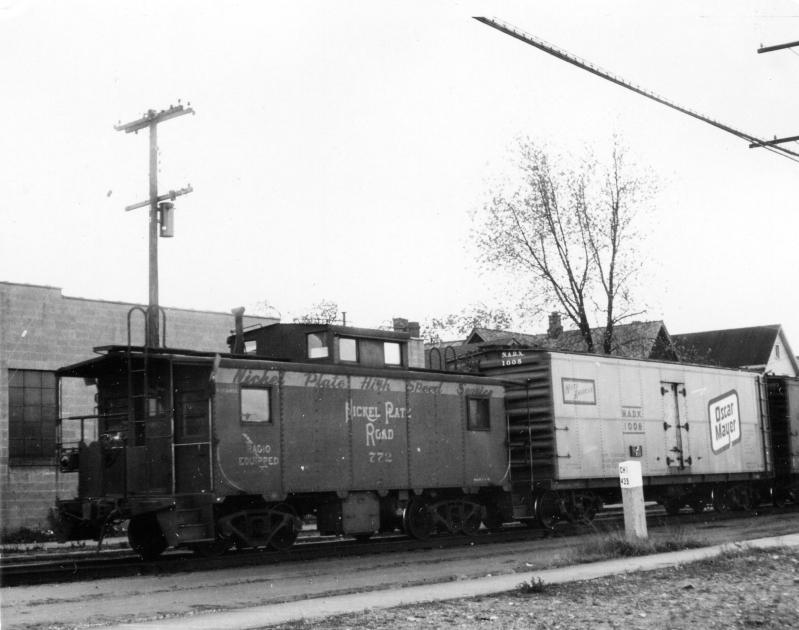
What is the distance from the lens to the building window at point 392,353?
19.5 metres

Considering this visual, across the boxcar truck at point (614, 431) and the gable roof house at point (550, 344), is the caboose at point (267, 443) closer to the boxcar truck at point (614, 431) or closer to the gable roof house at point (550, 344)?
the boxcar truck at point (614, 431)

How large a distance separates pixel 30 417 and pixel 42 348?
183cm

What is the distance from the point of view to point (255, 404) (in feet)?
55.0

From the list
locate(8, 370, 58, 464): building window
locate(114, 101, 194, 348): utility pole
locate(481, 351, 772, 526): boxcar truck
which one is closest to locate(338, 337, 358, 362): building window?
locate(481, 351, 772, 526): boxcar truck

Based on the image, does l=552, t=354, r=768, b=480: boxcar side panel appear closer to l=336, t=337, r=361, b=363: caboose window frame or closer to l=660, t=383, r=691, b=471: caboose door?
l=660, t=383, r=691, b=471: caboose door

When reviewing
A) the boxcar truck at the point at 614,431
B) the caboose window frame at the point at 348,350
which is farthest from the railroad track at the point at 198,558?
the caboose window frame at the point at 348,350

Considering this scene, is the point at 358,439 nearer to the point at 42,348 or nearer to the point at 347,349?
the point at 347,349

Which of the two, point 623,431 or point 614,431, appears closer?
point 614,431

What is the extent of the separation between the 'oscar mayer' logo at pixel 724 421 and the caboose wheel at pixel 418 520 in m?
9.50

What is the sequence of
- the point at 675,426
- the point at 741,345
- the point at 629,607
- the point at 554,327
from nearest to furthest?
the point at 629,607
the point at 675,426
the point at 554,327
the point at 741,345

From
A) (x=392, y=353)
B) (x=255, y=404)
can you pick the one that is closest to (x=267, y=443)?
(x=255, y=404)

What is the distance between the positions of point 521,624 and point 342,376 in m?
9.49

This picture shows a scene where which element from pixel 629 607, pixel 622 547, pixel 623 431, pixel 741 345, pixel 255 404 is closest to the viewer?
pixel 629 607

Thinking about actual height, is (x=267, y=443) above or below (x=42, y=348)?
below
